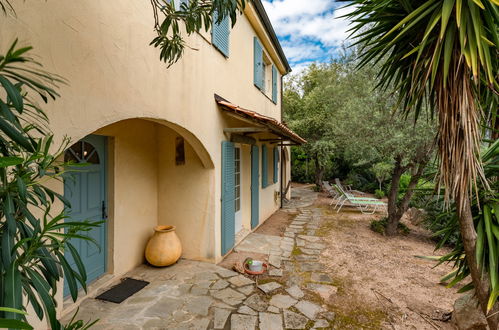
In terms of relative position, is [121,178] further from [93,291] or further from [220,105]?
[220,105]

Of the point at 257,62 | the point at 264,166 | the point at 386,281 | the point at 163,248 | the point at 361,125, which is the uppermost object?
the point at 257,62

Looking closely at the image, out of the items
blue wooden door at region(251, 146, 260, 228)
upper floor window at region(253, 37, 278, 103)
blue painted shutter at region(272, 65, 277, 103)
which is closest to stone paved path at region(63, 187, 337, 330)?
blue wooden door at region(251, 146, 260, 228)

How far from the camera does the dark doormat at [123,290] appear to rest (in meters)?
3.68

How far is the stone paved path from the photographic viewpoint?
3.25m

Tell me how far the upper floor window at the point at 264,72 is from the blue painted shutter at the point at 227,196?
325 cm

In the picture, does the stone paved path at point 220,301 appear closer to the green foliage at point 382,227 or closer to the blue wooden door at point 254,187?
the blue wooden door at point 254,187

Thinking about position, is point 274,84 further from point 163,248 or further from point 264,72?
point 163,248

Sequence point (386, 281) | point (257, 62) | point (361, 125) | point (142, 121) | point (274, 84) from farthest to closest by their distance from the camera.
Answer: point (274, 84) → point (257, 62) → point (361, 125) → point (142, 121) → point (386, 281)

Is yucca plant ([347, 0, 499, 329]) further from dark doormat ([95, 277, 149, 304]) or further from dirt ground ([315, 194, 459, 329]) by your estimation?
dark doormat ([95, 277, 149, 304])

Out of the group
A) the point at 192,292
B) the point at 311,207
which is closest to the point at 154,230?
the point at 192,292

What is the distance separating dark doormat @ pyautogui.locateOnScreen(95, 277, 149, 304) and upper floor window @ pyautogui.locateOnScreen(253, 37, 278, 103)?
20.2 feet

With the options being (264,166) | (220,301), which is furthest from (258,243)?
(264,166)

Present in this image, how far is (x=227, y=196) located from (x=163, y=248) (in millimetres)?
1661

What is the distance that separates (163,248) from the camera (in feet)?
15.4
